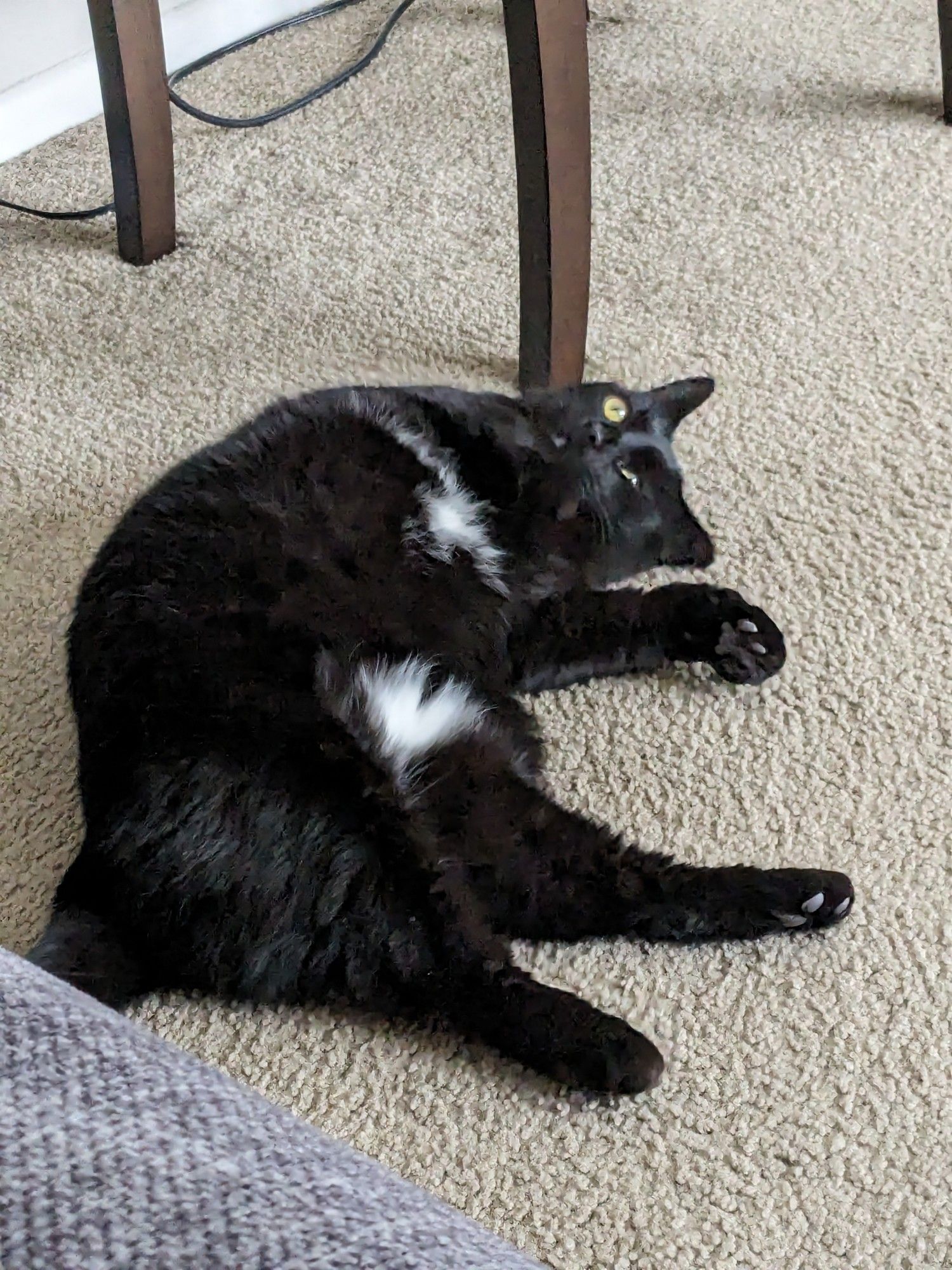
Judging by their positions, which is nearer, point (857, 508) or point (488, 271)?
point (857, 508)

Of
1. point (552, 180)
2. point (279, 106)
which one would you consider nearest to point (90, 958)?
point (552, 180)

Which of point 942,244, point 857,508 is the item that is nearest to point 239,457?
point 857,508

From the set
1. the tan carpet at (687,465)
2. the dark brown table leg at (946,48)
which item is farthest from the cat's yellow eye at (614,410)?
the dark brown table leg at (946,48)

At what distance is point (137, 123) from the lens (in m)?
1.49

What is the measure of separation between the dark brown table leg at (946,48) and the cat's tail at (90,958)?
1.66 metres

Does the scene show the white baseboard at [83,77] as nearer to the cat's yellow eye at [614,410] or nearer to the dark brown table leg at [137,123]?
the dark brown table leg at [137,123]

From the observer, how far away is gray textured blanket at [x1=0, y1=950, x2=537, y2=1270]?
0.27 meters

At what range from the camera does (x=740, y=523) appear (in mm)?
1171

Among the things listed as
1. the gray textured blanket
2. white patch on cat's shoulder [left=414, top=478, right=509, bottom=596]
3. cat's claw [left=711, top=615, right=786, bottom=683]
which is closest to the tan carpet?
cat's claw [left=711, top=615, right=786, bottom=683]

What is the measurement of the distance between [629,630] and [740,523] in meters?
0.22

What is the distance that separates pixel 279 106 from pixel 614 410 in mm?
1128

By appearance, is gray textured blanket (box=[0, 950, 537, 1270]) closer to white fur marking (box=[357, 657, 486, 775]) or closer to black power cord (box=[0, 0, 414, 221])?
white fur marking (box=[357, 657, 486, 775])

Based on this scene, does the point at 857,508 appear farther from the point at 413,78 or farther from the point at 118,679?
the point at 413,78

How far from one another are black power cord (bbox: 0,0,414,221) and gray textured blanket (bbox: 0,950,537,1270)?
5.02 ft
